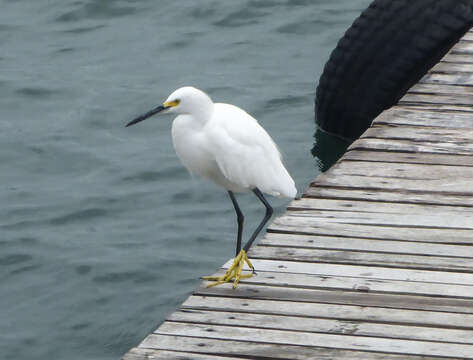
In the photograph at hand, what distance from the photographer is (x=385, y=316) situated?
366 cm

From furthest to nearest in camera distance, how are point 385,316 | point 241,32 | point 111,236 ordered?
point 241,32, point 111,236, point 385,316

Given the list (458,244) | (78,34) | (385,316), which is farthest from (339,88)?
(78,34)

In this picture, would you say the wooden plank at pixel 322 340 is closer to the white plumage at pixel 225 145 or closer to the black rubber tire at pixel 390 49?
the white plumage at pixel 225 145

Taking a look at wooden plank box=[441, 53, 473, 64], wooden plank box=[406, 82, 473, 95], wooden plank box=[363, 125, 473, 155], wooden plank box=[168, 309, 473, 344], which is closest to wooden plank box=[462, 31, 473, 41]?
wooden plank box=[441, 53, 473, 64]

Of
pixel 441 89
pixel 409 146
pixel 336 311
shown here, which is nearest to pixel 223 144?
pixel 336 311

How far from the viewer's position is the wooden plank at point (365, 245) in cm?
411

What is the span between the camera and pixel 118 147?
8391 mm

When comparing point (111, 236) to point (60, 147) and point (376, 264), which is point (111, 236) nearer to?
point (60, 147)

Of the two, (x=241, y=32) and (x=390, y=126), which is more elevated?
(x=390, y=126)

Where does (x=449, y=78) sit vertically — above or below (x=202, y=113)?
below

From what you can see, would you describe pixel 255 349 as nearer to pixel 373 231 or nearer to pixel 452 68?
pixel 373 231

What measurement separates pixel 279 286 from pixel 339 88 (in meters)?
3.38

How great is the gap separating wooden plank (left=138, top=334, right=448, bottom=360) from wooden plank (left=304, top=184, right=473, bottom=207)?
1.25 meters

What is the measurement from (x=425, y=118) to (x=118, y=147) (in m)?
3.39
